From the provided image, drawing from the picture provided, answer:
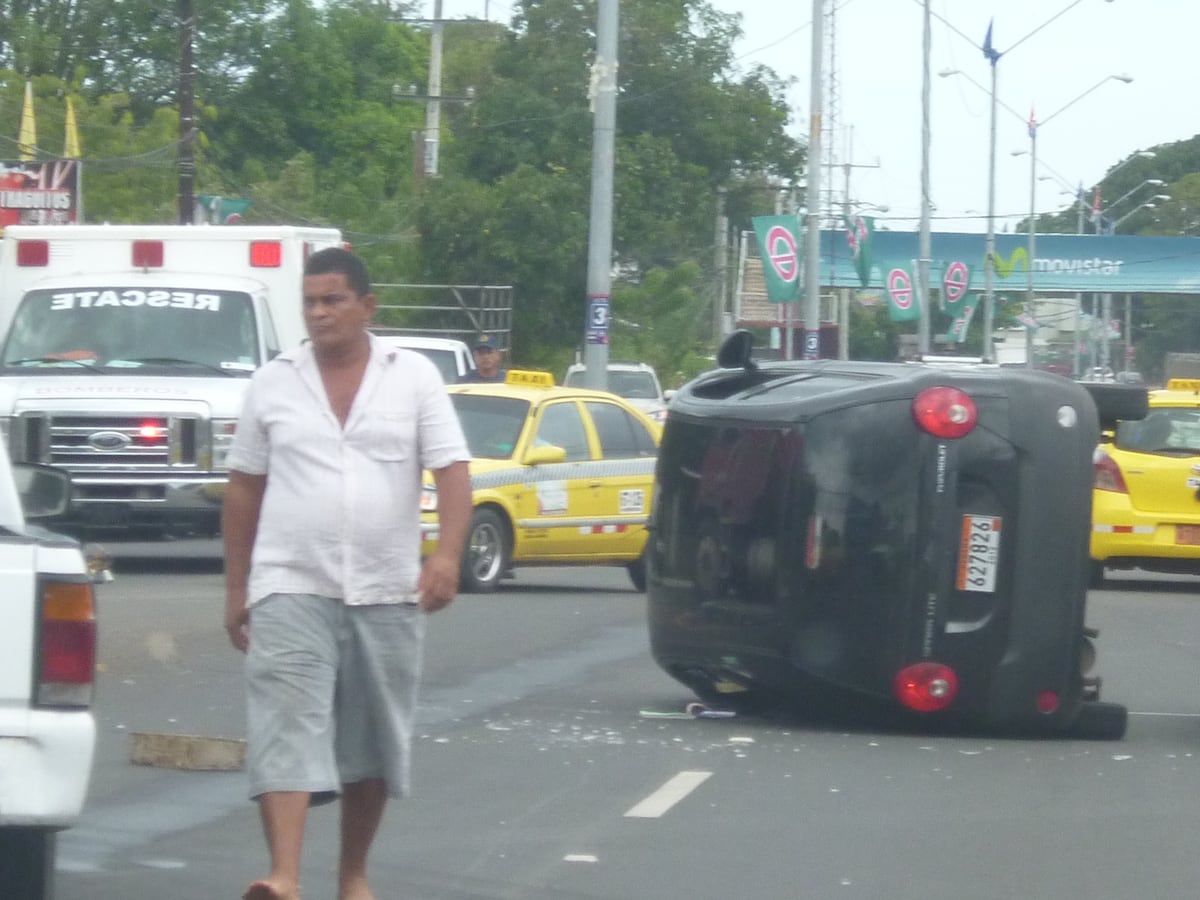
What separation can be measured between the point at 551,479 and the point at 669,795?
335 inches

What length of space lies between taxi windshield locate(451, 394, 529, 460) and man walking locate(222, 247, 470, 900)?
34.4 ft

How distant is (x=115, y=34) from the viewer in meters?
66.1

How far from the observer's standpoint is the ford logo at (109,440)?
15.8 meters

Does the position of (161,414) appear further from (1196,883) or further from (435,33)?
(435,33)

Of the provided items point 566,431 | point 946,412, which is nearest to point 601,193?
point 566,431

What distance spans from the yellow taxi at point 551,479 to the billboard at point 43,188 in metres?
21.4

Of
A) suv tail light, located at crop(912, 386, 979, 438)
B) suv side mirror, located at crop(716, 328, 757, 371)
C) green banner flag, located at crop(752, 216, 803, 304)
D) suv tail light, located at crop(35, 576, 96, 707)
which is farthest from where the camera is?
green banner flag, located at crop(752, 216, 803, 304)

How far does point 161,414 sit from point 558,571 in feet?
16.4

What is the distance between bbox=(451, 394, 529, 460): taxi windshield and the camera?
1614 centimetres

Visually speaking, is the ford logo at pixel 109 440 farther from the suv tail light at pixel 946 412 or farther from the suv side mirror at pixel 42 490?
the suv side mirror at pixel 42 490

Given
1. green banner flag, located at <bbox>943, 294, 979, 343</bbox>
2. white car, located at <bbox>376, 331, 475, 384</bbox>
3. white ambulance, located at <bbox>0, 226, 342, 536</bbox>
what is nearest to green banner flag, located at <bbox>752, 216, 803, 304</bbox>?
white car, located at <bbox>376, 331, 475, 384</bbox>

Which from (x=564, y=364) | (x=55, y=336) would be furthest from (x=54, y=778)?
(x=564, y=364)

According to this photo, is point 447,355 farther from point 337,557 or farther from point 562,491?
point 337,557

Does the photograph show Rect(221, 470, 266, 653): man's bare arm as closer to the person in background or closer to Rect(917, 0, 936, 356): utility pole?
the person in background
